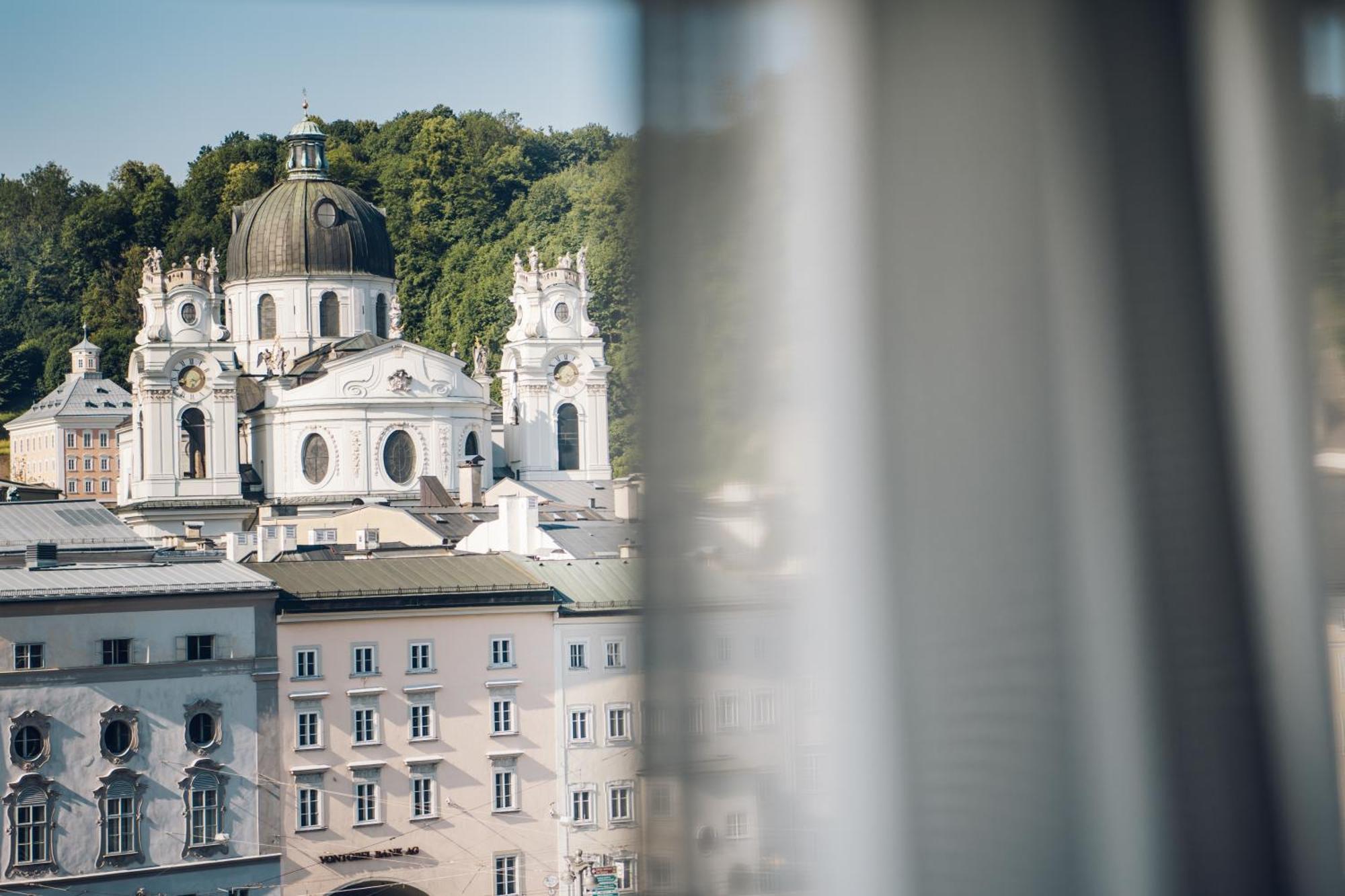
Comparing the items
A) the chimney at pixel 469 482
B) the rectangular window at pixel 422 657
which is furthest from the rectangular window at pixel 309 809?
the chimney at pixel 469 482

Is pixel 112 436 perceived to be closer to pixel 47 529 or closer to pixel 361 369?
pixel 47 529

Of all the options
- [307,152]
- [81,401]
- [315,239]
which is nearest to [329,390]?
[315,239]

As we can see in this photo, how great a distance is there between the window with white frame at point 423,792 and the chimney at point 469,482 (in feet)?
21.1

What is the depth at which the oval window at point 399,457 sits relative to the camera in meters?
15.0

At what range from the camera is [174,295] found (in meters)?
10.7

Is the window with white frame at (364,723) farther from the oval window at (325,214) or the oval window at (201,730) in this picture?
the oval window at (325,214)

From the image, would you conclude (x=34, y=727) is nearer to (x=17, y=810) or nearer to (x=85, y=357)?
(x=17, y=810)

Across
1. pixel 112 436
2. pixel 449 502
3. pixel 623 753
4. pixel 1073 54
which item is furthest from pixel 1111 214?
pixel 449 502

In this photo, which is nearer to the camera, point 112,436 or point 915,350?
point 915,350

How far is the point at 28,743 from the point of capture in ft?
21.7

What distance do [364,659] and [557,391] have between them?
634 centimetres

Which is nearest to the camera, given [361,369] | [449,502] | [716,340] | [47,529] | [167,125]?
[716,340]

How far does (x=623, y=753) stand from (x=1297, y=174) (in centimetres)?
56

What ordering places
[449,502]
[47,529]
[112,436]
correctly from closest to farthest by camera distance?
1. [47,529]
2. [112,436]
3. [449,502]
